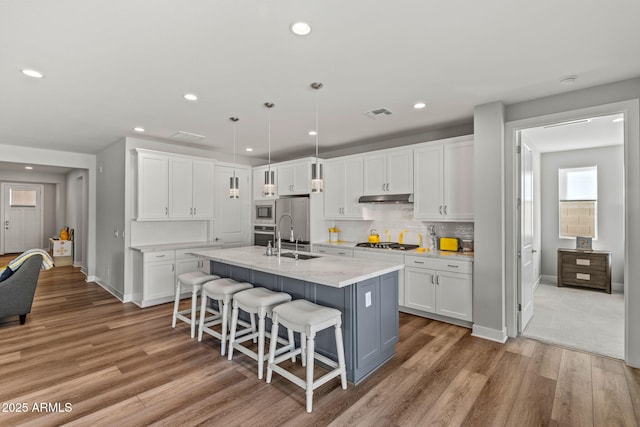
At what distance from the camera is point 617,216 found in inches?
213

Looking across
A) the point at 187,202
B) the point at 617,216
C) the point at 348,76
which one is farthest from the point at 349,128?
the point at 617,216

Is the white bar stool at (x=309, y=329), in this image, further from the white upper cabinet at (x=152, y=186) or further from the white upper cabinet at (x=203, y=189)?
the white upper cabinet at (x=203, y=189)

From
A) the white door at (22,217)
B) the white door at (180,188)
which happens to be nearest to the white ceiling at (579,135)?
the white door at (180,188)

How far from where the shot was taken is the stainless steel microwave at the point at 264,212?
5.91m

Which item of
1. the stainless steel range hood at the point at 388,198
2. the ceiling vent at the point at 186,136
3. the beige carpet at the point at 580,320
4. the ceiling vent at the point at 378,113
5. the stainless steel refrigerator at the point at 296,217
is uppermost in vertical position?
the ceiling vent at the point at 378,113

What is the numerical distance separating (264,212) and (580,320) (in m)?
5.06

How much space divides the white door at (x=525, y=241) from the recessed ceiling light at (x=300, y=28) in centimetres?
281

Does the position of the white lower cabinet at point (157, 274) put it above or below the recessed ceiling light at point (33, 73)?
below

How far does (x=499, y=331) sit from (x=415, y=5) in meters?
3.29

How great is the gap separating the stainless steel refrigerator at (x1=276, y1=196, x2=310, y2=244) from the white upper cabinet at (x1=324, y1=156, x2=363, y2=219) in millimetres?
428

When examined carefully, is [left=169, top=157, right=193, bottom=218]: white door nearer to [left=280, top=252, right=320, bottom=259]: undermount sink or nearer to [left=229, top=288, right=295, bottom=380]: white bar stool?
[left=280, top=252, right=320, bottom=259]: undermount sink

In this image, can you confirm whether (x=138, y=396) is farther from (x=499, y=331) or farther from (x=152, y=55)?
(x=499, y=331)

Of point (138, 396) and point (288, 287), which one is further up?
point (288, 287)

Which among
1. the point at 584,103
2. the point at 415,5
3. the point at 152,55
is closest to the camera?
the point at 415,5
